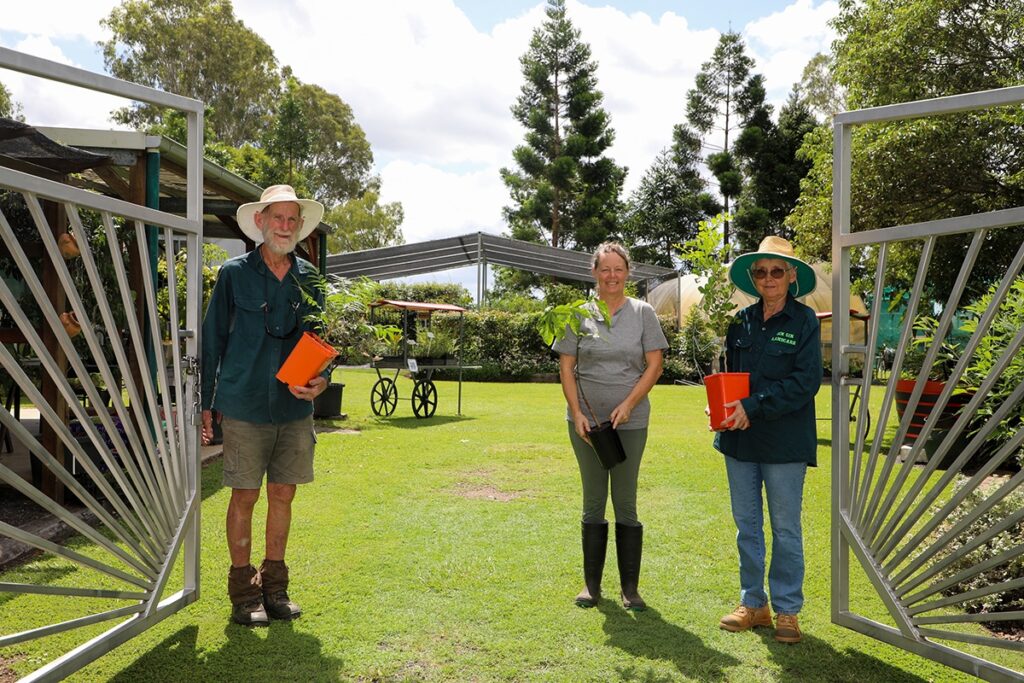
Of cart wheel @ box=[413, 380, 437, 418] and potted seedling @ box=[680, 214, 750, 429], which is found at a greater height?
potted seedling @ box=[680, 214, 750, 429]

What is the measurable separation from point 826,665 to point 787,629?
0.24 meters

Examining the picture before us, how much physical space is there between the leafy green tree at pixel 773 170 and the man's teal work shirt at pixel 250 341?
2765 cm

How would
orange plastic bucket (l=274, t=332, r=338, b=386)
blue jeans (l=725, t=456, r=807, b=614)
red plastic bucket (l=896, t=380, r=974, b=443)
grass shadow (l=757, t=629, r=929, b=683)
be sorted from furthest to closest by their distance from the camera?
red plastic bucket (l=896, t=380, r=974, b=443) < blue jeans (l=725, t=456, r=807, b=614) < orange plastic bucket (l=274, t=332, r=338, b=386) < grass shadow (l=757, t=629, r=929, b=683)

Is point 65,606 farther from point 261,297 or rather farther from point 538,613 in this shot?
point 538,613

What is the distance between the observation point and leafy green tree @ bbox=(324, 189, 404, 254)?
38031 millimetres

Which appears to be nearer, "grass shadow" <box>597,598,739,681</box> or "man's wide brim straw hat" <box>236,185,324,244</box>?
"grass shadow" <box>597,598,739,681</box>

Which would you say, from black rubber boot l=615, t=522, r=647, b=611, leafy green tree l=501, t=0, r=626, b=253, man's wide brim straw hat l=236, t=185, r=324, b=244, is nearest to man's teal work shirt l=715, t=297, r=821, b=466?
black rubber boot l=615, t=522, r=647, b=611

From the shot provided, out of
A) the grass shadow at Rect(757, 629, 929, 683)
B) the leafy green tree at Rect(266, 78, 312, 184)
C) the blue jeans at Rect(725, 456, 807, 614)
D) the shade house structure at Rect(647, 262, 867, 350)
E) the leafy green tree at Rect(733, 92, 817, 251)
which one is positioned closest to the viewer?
the grass shadow at Rect(757, 629, 929, 683)

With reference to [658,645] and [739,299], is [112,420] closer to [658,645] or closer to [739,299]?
[658,645]

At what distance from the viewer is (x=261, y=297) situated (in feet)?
11.5

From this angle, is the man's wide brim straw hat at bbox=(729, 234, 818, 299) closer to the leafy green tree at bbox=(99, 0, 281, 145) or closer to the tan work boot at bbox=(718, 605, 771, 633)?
the tan work boot at bbox=(718, 605, 771, 633)

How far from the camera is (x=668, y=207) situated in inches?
1265

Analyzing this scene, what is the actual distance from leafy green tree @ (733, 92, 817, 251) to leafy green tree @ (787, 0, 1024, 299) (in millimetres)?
18430

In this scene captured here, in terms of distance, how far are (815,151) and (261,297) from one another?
1141 cm
